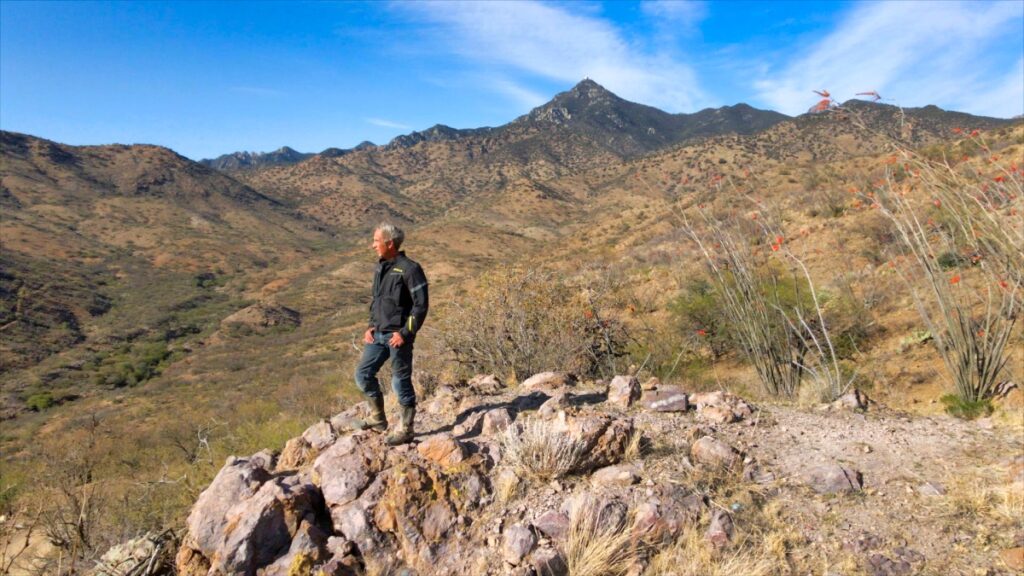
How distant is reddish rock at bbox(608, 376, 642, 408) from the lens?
15.2 ft

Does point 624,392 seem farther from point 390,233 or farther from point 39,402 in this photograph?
point 39,402

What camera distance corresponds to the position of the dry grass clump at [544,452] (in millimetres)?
3539

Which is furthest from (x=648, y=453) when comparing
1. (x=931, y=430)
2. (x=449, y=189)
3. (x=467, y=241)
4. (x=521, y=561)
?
(x=449, y=189)

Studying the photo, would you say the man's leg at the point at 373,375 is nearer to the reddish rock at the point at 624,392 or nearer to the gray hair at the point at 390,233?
the gray hair at the point at 390,233

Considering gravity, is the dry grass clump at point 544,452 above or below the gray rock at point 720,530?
above

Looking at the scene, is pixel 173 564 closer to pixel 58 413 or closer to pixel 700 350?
pixel 700 350

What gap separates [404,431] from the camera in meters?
4.01

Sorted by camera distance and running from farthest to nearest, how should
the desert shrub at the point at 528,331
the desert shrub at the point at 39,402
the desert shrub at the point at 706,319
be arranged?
the desert shrub at the point at 39,402 < the desert shrub at the point at 706,319 < the desert shrub at the point at 528,331

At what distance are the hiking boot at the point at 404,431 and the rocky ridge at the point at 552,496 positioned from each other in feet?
0.33

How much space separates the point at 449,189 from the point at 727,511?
98439mm

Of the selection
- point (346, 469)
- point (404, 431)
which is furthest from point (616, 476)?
point (346, 469)

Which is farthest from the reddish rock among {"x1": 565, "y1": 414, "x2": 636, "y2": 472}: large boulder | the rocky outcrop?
{"x1": 565, "y1": 414, "x2": 636, "y2": 472}: large boulder

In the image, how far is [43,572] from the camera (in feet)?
13.3

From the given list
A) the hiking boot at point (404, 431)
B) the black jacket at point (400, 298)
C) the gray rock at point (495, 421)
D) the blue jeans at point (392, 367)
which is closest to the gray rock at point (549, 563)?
the gray rock at point (495, 421)
